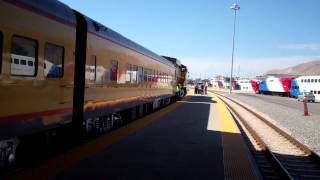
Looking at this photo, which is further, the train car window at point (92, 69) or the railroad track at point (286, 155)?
the train car window at point (92, 69)

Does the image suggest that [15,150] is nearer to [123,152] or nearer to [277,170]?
[123,152]

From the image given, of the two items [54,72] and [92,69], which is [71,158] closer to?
[54,72]

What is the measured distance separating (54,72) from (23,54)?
147 cm

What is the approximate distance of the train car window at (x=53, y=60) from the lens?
28.0ft

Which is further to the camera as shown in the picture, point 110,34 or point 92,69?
point 110,34

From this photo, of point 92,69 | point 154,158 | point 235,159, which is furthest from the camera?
point 92,69

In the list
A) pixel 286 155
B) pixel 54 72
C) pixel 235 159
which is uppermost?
pixel 54 72

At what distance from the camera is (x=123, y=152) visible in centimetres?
1085

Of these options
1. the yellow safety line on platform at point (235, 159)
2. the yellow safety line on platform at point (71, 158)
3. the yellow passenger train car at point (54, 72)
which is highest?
the yellow passenger train car at point (54, 72)

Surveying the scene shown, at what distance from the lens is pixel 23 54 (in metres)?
7.54

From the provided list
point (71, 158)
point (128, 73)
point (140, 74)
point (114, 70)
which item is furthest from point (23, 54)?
point (140, 74)

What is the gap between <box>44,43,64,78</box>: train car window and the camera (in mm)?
8531

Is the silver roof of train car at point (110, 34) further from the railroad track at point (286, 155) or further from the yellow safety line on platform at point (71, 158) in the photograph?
the railroad track at point (286, 155)

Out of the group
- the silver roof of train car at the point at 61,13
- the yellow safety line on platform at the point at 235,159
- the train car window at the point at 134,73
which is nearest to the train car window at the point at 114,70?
the silver roof of train car at the point at 61,13
